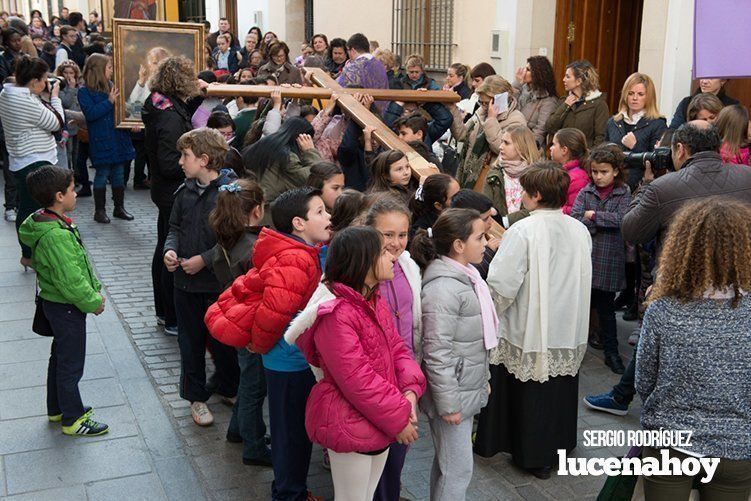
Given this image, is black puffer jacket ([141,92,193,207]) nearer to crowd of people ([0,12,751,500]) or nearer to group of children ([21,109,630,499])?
crowd of people ([0,12,751,500])

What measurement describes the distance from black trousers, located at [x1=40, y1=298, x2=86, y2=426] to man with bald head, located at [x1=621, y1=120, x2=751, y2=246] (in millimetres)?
3410

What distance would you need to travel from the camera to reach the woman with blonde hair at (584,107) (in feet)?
26.0

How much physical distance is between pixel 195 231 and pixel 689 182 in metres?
2.98

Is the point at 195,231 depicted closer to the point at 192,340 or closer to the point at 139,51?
the point at 192,340

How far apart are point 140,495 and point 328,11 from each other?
15039 millimetres

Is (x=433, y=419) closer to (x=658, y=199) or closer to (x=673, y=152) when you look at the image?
(x=658, y=199)

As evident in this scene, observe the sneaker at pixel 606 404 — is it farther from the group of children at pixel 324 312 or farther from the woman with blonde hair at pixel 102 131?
the woman with blonde hair at pixel 102 131

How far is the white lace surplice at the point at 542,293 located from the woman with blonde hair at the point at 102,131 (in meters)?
6.90

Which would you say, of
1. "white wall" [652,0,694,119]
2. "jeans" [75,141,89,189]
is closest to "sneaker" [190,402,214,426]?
"white wall" [652,0,694,119]

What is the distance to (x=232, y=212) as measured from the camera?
4.55 m

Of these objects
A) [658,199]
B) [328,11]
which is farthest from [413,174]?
[328,11]

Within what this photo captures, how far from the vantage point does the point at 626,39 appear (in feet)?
36.2

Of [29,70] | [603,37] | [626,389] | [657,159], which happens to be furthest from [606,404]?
[603,37]

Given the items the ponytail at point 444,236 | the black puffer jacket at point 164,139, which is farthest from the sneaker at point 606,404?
the black puffer jacket at point 164,139
